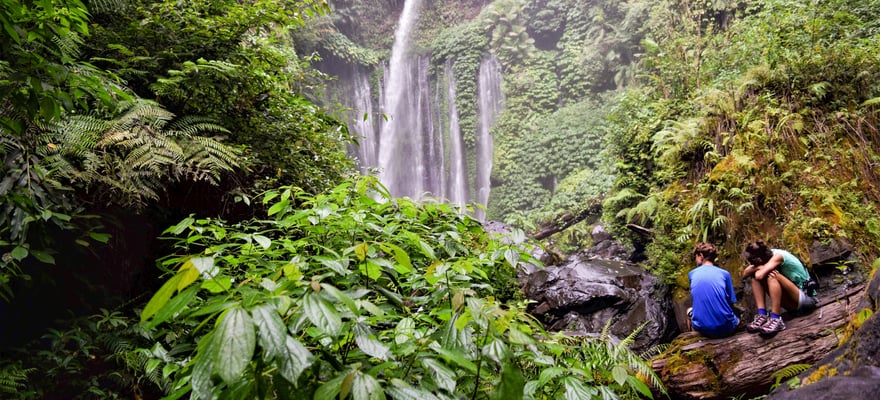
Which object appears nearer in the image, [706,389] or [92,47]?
[92,47]

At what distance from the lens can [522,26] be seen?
22.0 m

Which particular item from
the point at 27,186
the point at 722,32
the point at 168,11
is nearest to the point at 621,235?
the point at 722,32

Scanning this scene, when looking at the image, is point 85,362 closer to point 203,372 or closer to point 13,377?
point 13,377

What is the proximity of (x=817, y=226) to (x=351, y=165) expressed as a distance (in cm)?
540

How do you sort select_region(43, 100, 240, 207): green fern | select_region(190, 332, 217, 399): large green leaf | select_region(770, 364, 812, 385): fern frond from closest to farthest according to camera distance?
select_region(190, 332, 217, 399): large green leaf < select_region(43, 100, 240, 207): green fern < select_region(770, 364, 812, 385): fern frond

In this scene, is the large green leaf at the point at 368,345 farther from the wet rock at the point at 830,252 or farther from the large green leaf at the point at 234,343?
the wet rock at the point at 830,252

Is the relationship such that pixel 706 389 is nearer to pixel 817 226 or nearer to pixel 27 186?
pixel 817 226

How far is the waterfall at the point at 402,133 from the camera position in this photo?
2230 cm

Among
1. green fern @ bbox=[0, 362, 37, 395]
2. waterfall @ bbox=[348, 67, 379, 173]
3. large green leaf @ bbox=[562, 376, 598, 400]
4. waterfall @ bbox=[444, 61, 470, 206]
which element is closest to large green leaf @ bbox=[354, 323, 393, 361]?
large green leaf @ bbox=[562, 376, 598, 400]

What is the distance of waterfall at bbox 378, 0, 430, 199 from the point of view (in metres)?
22.3

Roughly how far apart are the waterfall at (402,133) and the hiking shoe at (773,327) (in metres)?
18.0

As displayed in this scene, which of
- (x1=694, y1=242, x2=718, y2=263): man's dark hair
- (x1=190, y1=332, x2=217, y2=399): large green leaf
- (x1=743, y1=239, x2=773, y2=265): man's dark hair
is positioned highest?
(x1=190, y1=332, x2=217, y2=399): large green leaf

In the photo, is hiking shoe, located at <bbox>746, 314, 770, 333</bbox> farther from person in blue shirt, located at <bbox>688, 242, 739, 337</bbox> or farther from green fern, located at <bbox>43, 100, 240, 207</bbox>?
green fern, located at <bbox>43, 100, 240, 207</bbox>

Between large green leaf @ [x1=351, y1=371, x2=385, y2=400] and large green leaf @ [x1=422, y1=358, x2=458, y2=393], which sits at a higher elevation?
large green leaf @ [x1=351, y1=371, x2=385, y2=400]
